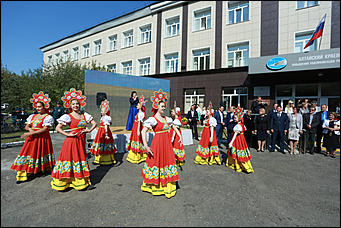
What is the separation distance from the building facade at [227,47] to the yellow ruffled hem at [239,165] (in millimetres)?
4919

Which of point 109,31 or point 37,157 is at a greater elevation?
point 109,31

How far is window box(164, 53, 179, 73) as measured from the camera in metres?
19.3

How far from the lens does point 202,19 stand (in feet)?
58.8

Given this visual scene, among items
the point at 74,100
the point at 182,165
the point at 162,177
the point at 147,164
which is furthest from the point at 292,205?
the point at 74,100

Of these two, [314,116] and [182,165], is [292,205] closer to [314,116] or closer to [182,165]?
[182,165]

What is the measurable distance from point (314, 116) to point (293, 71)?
6.47m

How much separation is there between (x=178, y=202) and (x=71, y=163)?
2406mm

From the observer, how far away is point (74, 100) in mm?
3945

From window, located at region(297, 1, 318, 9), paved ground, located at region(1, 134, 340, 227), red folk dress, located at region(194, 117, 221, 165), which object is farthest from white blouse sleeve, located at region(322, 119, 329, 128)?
window, located at region(297, 1, 318, 9)

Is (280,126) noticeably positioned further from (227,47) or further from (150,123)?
(227,47)

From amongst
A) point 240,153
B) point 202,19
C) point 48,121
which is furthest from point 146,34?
point 240,153

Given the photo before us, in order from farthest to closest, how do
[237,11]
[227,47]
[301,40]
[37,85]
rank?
[37,85], [227,47], [237,11], [301,40]

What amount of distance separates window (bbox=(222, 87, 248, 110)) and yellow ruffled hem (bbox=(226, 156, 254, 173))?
435 inches

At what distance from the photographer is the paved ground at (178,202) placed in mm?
2705
